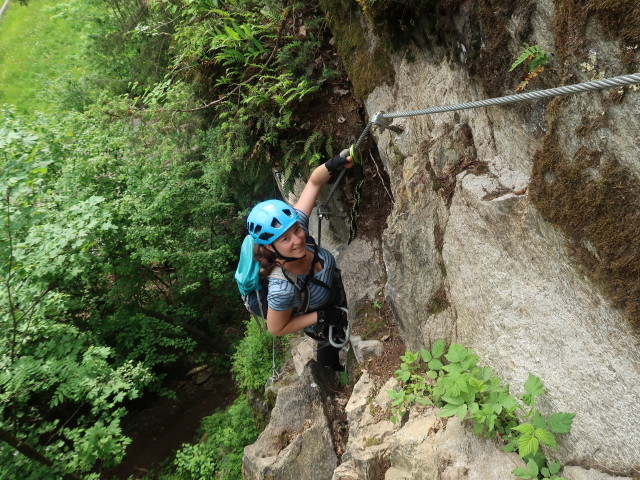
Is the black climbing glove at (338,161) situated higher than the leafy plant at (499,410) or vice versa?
the black climbing glove at (338,161)

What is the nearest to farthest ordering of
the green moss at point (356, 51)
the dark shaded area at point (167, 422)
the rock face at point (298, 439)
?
the green moss at point (356, 51)
the rock face at point (298, 439)
the dark shaded area at point (167, 422)

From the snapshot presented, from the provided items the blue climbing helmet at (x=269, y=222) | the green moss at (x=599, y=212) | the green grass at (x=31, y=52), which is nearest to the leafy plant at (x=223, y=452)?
the blue climbing helmet at (x=269, y=222)

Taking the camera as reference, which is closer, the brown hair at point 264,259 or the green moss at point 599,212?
the green moss at point 599,212

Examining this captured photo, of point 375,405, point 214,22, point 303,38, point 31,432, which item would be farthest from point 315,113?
point 31,432

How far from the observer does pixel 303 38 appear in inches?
253

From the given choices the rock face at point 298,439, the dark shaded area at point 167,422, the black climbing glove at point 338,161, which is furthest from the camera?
the dark shaded area at point 167,422

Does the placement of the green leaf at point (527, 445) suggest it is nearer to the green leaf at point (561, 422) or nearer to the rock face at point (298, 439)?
the green leaf at point (561, 422)

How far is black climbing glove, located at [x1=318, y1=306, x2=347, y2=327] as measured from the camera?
5449 mm

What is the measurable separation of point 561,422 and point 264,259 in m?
3.00

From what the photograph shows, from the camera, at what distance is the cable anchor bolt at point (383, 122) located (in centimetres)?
438

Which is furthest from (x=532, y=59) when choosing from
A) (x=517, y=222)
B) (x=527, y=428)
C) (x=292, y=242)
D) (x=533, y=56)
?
(x=292, y=242)

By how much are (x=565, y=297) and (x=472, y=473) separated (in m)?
1.47

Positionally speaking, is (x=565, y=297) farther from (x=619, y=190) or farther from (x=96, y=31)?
(x=96, y=31)

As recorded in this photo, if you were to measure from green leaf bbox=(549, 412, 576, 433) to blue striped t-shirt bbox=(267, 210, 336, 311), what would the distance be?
265cm
